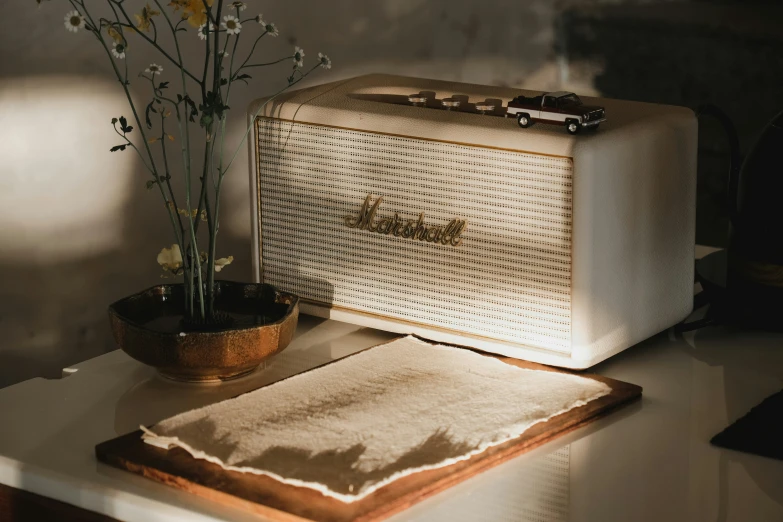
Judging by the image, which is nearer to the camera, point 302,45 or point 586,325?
point 586,325

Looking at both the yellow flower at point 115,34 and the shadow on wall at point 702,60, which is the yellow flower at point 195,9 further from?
the shadow on wall at point 702,60

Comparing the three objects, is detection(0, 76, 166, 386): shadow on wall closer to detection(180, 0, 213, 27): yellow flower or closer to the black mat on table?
detection(180, 0, 213, 27): yellow flower

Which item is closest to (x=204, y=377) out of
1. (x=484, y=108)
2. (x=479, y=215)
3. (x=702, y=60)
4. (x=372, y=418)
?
(x=372, y=418)

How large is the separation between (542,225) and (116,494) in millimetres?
524

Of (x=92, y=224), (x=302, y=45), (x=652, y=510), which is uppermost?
(x=302, y=45)

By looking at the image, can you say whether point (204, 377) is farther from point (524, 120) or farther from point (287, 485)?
point (524, 120)

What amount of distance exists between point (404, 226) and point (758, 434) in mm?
463

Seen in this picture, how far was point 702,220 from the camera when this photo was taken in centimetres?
199

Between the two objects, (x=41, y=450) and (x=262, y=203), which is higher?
(x=262, y=203)

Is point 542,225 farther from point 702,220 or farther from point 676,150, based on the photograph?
point 702,220

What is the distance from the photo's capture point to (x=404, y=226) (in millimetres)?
1362

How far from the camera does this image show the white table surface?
3.24ft

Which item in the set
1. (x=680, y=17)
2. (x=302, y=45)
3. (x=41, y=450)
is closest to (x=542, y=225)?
(x=41, y=450)

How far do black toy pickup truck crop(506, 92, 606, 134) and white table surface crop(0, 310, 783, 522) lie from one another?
280 millimetres
